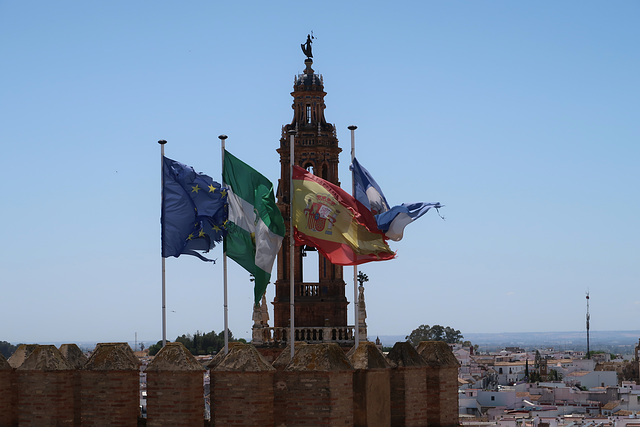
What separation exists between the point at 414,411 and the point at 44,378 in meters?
6.18

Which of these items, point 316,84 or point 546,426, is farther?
point 546,426

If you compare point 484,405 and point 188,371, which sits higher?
point 188,371

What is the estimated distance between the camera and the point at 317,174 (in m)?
31.0

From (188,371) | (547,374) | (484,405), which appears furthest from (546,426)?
(547,374)

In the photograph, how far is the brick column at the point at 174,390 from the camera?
16.5 m

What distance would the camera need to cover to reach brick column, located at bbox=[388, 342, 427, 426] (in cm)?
1734

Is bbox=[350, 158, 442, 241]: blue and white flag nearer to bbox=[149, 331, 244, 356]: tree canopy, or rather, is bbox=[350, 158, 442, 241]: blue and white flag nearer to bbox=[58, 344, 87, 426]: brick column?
A: bbox=[58, 344, 87, 426]: brick column

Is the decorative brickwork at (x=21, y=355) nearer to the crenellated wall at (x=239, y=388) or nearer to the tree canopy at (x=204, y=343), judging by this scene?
the crenellated wall at (x=239, y=388)

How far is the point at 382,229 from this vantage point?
803 inches

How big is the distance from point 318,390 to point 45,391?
15.5ft

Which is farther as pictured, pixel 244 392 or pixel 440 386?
pixel 440 386

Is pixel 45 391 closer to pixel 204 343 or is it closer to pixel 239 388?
pixel 239 388

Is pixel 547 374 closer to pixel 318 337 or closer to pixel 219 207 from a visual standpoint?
pixel 318 337

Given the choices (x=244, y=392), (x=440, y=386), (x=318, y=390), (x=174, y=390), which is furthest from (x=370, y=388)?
(x=174, y=390)
